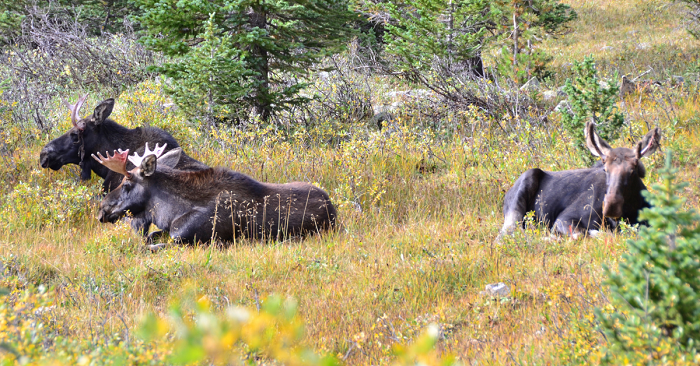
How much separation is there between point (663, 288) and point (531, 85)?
12669 millimetres

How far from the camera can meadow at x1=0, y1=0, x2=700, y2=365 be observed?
3800 millimetres

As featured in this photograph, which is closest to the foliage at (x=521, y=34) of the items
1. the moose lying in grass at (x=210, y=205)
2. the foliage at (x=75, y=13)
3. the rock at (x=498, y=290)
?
the moose lying in grass at (x=210, y=205)

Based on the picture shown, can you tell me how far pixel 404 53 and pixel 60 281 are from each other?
10.6 meters

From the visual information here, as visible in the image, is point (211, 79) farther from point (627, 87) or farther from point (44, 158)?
point (627, 87)

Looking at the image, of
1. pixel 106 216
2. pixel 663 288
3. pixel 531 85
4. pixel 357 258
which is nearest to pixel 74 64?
pixel 106 216

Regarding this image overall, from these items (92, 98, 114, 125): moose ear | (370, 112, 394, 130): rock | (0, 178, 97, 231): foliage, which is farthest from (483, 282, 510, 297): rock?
(370, 112, 394, 130): rock

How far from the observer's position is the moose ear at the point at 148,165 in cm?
736

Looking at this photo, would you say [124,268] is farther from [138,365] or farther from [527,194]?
[527,194]

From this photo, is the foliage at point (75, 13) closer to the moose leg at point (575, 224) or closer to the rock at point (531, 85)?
the rock at point (531, 85)

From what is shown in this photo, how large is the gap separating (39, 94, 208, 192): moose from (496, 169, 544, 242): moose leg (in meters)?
5.71

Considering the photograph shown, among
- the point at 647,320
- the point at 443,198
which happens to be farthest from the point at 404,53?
the point at 647,320

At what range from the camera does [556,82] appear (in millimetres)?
16281

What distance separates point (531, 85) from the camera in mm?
14375

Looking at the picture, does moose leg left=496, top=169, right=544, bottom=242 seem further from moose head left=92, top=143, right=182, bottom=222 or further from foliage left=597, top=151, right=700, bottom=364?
moose head left=92, top=143, right=182, bottom=222
